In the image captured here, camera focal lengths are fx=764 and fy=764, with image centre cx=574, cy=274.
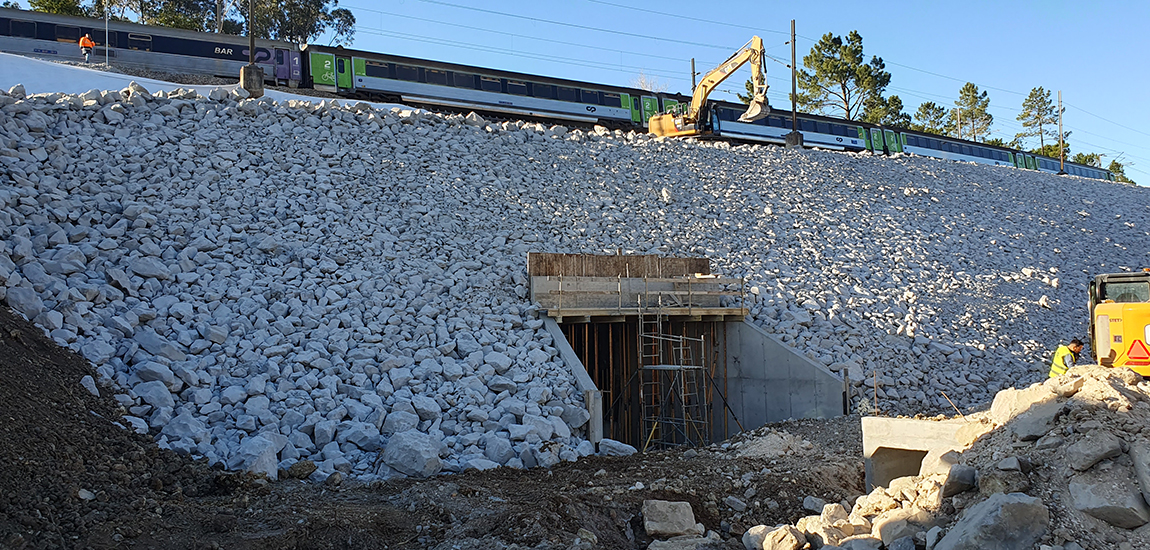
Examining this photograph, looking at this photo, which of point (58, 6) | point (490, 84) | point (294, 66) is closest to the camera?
point (294, 66)

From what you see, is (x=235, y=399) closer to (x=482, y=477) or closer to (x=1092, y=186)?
(x=482, y=477)

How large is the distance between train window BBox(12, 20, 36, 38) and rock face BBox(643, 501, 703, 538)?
80.6 feet

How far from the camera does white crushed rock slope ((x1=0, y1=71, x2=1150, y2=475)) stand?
9258 millimetres

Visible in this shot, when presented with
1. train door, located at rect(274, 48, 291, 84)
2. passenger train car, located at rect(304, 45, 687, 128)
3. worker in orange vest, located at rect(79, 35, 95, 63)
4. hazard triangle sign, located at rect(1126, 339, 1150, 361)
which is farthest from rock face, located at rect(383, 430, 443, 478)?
worker in orange vest, located at rect(79, 35, 95, 63)

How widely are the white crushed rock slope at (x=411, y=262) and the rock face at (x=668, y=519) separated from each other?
2.16 meters

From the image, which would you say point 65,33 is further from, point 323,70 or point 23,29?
point 323,70

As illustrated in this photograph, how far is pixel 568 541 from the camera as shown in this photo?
6.44 m

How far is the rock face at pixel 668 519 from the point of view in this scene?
23.0 feet

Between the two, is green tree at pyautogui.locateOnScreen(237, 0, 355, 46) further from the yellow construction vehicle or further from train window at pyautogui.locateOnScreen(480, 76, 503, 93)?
the yellow construction vehicle

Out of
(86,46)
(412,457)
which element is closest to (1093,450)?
(412,457)

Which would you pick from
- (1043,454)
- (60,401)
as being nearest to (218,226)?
(60,401)

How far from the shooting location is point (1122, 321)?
31.8ft

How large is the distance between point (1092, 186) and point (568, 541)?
104ft

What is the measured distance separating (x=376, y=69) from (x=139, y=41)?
764cm
